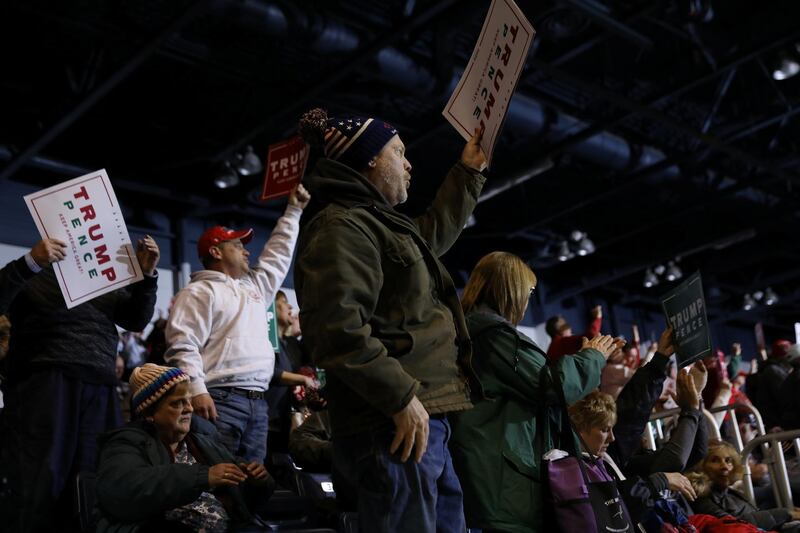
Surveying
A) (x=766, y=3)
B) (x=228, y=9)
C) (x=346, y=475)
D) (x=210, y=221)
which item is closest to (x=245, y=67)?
(x=228, y=9)

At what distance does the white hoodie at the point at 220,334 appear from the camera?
3.63 meters

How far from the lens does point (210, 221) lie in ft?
35.5

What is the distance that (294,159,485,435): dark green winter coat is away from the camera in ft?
6.55

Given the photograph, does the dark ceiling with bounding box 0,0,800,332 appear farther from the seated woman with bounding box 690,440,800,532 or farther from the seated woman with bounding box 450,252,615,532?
the seated woman with bounding box 450,252,615,532

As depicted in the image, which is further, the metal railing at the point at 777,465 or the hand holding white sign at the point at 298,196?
the metal railing at the point at 777,465

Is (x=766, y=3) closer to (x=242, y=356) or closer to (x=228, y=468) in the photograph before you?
(x=242, y=356)

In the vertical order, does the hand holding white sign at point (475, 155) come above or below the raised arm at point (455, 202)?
above

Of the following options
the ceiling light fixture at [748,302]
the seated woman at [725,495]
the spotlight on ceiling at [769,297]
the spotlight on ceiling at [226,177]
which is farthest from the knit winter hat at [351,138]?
the spotlight on ceiling at [769,297]

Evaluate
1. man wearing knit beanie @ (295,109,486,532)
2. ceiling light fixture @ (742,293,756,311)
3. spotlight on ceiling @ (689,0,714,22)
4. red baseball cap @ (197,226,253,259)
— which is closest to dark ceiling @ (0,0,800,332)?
spotlight on ceiling @ (689,0,714,22)

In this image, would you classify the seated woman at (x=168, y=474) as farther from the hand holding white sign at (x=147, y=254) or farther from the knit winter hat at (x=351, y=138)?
the knit winter hat at (x=351, y=138)

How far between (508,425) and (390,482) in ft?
2.63

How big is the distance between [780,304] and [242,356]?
16103 mm

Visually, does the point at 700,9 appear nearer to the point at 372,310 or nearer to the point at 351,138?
the point at 351,138

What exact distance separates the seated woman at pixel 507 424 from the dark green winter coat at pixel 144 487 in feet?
2.02
